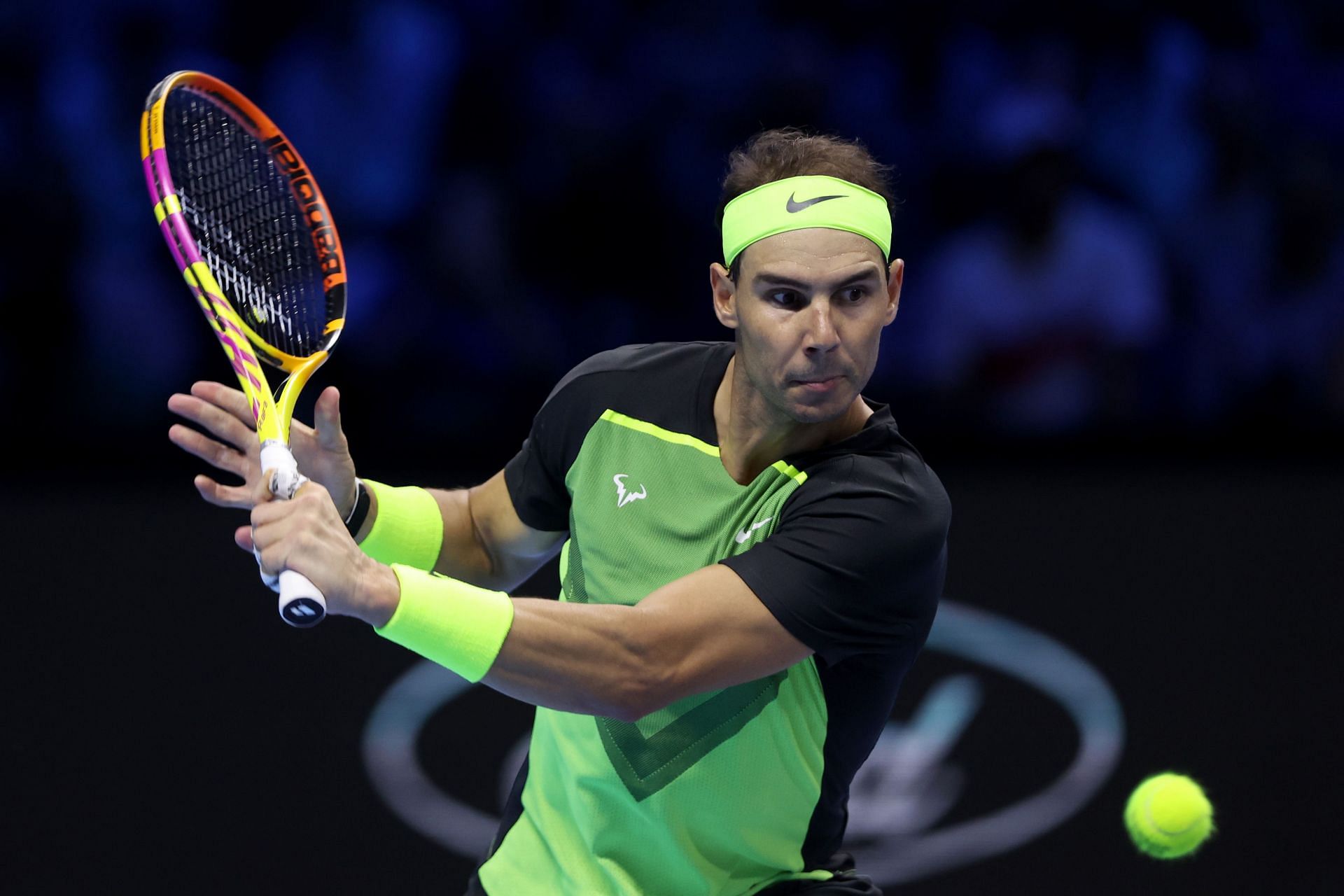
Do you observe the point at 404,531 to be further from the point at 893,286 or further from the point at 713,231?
the point at 713,231

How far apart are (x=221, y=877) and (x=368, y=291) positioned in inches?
112

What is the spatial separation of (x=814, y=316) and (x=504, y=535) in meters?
0.94

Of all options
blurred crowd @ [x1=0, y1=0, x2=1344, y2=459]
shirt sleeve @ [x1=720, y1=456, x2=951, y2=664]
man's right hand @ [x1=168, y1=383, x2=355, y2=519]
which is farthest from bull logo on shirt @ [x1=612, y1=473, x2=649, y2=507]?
blurred crowd @ [x1=0, y1=0, x2=1344, y2=459]

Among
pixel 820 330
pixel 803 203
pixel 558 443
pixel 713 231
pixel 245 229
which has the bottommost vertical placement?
pixel 558 443

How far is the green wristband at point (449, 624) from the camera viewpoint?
2.57 meters

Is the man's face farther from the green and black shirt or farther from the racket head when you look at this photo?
the racket head

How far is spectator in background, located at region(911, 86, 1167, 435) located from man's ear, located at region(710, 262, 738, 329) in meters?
3.67

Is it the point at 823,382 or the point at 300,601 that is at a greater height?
the point at 823,382

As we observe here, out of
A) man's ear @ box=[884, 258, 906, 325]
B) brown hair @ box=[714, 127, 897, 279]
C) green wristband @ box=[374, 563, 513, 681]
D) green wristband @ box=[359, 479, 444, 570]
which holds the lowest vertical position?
green wristband @ box=[374, 563, 513, 681]

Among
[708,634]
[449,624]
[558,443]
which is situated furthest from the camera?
[558,443]

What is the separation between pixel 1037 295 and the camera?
677 centimetres

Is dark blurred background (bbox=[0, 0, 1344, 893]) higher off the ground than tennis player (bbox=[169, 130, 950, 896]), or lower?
higher

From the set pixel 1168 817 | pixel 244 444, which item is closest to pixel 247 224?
pixel 244 444

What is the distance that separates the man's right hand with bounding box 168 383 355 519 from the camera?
3.00 metres
